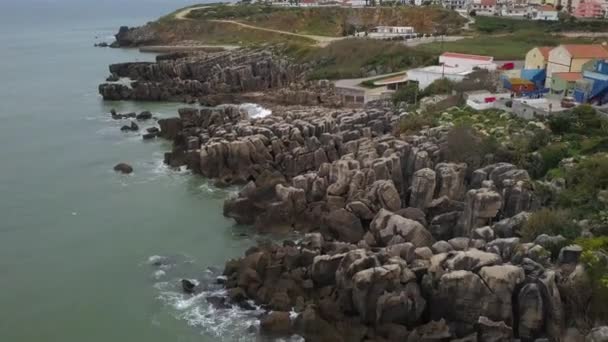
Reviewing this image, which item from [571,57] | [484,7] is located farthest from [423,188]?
[484,7]

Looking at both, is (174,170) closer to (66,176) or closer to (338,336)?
(66,176)

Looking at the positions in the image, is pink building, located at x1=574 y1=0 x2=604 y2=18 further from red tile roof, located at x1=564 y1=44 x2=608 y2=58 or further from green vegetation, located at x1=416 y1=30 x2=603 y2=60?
red tile roof, located at x1=564 y1=44 x2=608 y2=58

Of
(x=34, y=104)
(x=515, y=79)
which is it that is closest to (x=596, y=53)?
(x=515, y=79)

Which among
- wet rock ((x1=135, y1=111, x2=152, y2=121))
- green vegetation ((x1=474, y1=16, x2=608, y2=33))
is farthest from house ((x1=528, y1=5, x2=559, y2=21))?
wet rock ((x1=135, y1=111, x2=152, y2=121))

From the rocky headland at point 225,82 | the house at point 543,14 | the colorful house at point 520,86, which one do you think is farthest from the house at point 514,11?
the colorful house at point 520,86

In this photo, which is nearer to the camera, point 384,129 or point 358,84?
point 384,129
